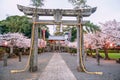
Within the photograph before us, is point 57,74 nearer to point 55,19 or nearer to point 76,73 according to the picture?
point 76,73

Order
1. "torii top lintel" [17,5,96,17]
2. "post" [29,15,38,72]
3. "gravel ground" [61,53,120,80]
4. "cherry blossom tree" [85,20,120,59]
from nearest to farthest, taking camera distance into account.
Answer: "gravel ground" [61,53,120,80], "post" [29,15,38,72], "torii top lintel" [17,5,96,17], "cherry blossom tree" [85,20,120,59]

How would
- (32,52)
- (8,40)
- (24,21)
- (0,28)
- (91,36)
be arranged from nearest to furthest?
(32,52) → (91,36) → (8,40) → (24,21) → (0,28)

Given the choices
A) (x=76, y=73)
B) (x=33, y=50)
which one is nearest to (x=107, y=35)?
(x=76, y=73)

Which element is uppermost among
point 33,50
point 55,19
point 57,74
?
point 55,19

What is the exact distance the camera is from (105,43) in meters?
28.8

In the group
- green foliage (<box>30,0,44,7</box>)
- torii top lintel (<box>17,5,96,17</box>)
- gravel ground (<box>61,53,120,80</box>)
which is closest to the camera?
gravel ground (<box>61,53,120,80</box>)

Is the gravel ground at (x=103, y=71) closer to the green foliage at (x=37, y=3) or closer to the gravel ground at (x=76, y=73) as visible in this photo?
the gravel ground at (x=76, y=73)

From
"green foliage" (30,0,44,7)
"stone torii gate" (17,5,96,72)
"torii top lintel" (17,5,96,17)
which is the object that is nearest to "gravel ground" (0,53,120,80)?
"stone torii gate" (17,5,96,72)

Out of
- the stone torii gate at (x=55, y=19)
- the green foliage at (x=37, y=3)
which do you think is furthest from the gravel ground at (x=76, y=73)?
the green foliage at (x=37, y=3)

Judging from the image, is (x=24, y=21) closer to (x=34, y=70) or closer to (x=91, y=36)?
(x=91, y=36)

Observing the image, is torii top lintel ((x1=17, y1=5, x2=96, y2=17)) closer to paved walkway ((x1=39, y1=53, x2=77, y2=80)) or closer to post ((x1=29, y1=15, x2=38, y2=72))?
post ((x1=29, y1=15, x2=38, y2=72))

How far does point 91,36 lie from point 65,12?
17.9 metres

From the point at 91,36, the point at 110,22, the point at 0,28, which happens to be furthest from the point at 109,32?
the point at 0,28

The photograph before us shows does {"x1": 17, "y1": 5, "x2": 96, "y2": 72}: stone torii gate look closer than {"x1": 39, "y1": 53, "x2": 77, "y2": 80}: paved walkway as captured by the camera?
No
